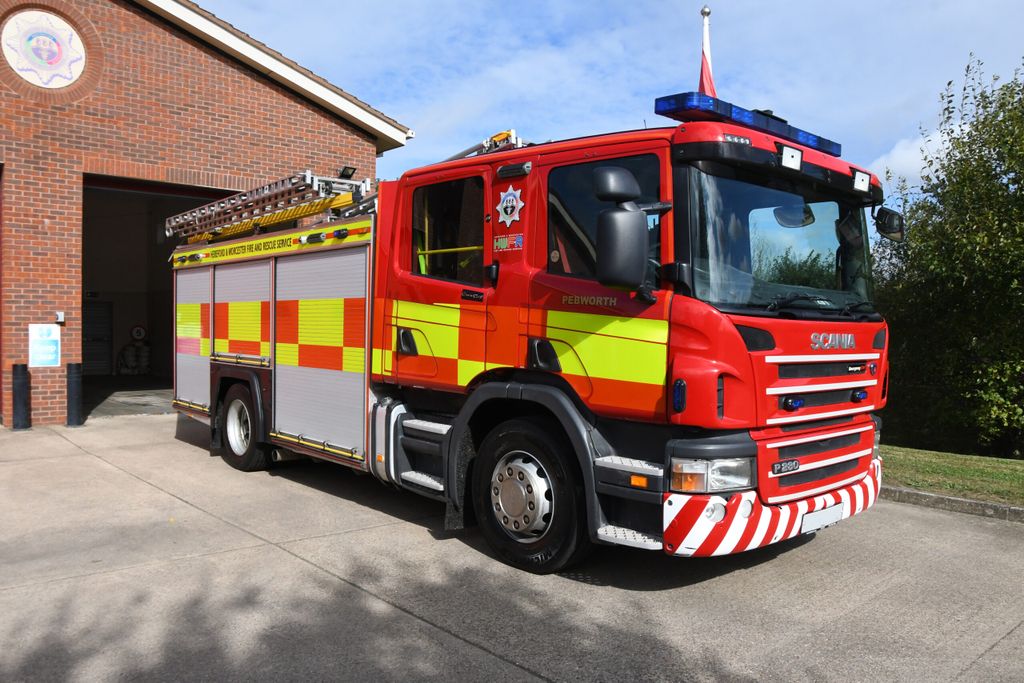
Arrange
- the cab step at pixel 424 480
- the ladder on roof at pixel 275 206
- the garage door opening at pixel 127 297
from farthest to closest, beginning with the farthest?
1. the garage door opening at pixel 127 297
2. the ladder on roof at pixel 275 206
3. the cab step at pixel 424 480

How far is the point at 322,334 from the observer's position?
6.72 m

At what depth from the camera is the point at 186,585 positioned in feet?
15.4

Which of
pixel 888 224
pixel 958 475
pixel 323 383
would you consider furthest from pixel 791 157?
pixel 958 475

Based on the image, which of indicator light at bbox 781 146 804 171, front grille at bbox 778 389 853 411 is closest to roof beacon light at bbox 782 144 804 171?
indicator light at bbox 781 146 804 171

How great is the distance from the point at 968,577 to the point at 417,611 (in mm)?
3460

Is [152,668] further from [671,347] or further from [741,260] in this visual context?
[741,260]

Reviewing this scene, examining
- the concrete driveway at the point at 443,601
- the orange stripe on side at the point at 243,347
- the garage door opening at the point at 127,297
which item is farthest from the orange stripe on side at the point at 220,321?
the garage door opening at the point at 127,297

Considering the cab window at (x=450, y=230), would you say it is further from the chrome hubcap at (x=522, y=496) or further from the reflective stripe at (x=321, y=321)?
the chrome hubcap at (x=522, y=496)

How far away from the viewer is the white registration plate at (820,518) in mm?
4570

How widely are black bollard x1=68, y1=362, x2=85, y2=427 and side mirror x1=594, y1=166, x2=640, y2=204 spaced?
9.63m

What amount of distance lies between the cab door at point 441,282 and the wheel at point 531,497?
53 cm

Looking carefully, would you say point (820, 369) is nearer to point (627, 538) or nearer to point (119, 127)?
point (627, 538)

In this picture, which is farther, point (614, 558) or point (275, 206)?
point (275, 206)

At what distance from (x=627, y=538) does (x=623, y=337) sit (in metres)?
1.08
